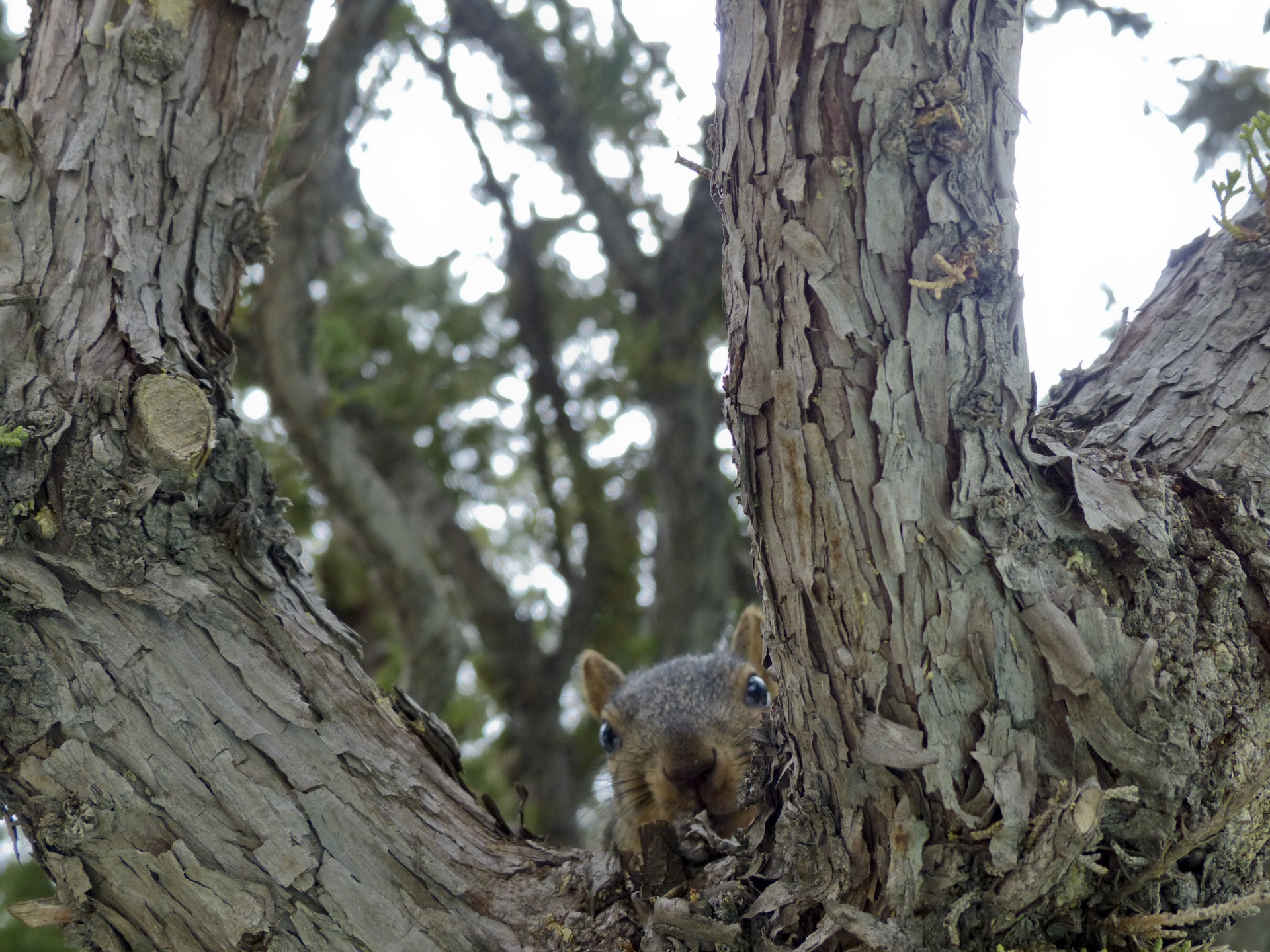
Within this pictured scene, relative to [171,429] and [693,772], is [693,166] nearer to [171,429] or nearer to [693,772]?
[171,429]

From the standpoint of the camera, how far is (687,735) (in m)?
2.81

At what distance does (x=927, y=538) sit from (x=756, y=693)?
5.83 feet

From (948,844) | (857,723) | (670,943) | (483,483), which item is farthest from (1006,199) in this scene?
(483,483)

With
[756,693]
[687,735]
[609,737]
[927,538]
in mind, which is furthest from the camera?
[609,737]

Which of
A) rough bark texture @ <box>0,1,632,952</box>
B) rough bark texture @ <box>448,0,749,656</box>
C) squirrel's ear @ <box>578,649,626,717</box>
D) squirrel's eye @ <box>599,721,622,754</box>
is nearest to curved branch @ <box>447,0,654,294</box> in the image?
rough bark texture @ <box>448,0,749,656</box>

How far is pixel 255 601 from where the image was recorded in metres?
1.82

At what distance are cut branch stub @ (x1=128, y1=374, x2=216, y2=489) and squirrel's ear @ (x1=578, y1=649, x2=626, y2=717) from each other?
7.52 feet

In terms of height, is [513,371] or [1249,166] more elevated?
[513,371]

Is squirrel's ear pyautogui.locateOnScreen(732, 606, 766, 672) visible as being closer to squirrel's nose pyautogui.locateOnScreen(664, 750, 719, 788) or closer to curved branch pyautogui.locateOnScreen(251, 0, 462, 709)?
squirrel's nose pyautogui.locateOnScreen(664, 750, 719, 788)

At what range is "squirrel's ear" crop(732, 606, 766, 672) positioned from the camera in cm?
358

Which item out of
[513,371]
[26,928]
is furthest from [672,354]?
[26,928]

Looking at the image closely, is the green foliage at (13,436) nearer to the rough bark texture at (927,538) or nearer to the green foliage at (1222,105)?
the rough bark texture at (927,538)

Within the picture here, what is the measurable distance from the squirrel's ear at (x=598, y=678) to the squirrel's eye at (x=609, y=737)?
20.1 inches

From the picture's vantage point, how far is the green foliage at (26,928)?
4.54 metres
